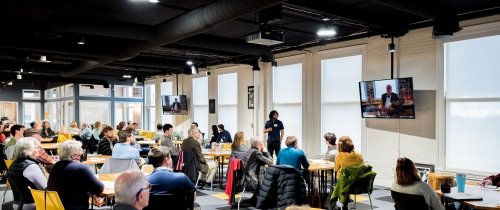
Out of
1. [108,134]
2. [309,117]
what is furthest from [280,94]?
[108,134]

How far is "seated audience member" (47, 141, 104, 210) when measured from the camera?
332 cm

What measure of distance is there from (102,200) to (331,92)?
5.42m

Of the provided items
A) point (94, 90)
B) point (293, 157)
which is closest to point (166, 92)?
point (94, 90)

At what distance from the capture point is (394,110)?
7.07 metres

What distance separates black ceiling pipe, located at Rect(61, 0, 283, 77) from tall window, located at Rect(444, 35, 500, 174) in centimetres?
398

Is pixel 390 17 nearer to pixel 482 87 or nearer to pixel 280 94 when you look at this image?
pixel 482 87

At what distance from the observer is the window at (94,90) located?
57.7ft

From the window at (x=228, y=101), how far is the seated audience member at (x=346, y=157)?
678 cm

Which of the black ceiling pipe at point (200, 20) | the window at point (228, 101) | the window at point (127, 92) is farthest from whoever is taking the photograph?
the window at point (127, 92)

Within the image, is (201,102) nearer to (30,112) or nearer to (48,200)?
(48,200)

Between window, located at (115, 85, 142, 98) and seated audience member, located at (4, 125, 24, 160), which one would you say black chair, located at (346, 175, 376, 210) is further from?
window, located at (115, 85, 142, 98)

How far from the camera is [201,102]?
13.5 m

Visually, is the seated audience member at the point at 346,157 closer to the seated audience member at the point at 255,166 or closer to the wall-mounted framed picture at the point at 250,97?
the seated audience member at the point at 255,166

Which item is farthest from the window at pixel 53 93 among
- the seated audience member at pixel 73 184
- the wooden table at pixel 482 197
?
the wooden table at pixel 482 197
